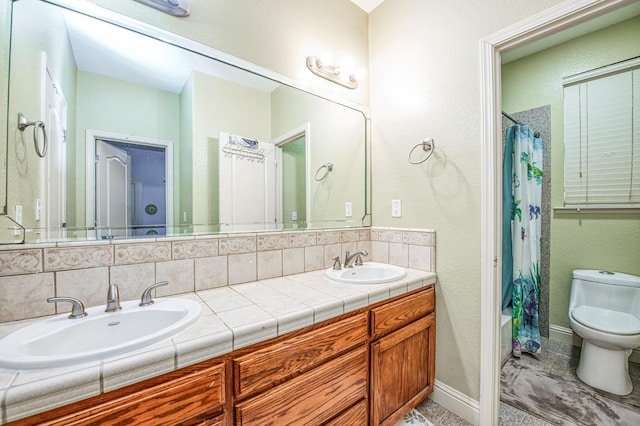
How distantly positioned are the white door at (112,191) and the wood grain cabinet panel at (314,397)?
0.86 meters

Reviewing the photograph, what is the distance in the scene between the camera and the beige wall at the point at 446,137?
145cm

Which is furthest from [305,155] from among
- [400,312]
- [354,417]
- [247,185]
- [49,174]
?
[354,417]

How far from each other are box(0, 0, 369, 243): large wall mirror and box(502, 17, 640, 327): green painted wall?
7.11ft

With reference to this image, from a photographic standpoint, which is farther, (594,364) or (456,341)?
(594,364)

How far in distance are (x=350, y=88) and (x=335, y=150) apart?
0.46 m

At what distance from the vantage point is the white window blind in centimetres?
197

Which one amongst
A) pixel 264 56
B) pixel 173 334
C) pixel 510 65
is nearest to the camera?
pixel 173 334

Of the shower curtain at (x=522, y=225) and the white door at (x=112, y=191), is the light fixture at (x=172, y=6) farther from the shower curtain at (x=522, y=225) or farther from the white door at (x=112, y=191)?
the shower curtain at (x=522, y=225)

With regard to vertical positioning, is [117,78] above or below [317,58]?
below

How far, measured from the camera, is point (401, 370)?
1.39 meters

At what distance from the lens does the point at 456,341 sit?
154cm

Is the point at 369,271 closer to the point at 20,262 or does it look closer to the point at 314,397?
the point at 314,397

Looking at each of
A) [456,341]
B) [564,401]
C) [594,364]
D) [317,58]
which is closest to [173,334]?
[456,341]

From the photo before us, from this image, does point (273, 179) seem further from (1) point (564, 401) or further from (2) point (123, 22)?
(1) point (564, 401)
